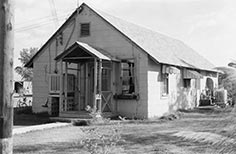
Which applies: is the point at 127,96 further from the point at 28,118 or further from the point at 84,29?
the point at 28,118

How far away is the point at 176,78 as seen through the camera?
63.1 ft

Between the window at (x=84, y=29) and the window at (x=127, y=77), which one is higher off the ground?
the window at (x=84, y=29)

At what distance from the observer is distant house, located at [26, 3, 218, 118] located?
50.4ft

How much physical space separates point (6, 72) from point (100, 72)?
1136 cm

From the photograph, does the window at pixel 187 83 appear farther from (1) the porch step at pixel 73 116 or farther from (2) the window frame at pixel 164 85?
(1) the porch step at pixel 73 116

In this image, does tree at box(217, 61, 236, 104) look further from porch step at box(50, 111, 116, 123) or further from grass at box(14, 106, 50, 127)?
grass at box(14, 106, 50, 127)

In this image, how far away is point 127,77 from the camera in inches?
635

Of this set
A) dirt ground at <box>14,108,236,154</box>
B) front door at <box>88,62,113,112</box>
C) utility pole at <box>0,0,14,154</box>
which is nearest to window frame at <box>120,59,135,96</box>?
front door at <box>88,62,113,112</box>

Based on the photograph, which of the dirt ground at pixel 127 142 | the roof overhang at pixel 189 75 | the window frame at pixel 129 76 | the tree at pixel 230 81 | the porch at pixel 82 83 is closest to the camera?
the tree at pixel 230 81

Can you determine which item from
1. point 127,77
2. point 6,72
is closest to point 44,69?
point 127,77

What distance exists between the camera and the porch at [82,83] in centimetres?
1487

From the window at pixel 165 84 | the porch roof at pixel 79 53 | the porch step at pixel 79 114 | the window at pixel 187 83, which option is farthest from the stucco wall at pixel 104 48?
the window at pixel 187 83

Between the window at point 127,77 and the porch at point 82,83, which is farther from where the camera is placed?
the window at point 127,77

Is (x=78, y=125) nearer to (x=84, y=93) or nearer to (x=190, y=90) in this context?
(x=84, y=93)
